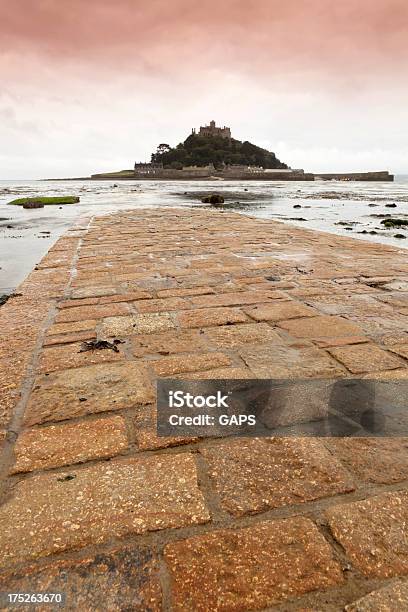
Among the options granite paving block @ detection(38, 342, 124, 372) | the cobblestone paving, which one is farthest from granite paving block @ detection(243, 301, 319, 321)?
granite paving block @ detection(38, 342, 124, 372)

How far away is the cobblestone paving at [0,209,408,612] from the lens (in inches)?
46.3

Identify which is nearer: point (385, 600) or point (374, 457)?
point (385, 600)

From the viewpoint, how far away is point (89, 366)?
249cm

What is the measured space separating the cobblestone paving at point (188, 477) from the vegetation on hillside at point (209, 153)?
118455 millimetres

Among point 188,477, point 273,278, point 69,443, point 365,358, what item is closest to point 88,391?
point 69,443

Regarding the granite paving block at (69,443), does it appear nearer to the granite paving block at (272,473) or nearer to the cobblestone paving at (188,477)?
the cobblestone paving at (188,477)

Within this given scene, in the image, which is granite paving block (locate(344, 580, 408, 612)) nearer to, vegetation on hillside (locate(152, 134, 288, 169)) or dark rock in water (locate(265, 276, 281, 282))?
dark rock in water (locate(265, 276, 281, 282))

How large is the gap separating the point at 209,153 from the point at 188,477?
Result: 126m

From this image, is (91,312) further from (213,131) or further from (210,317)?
(213,131)

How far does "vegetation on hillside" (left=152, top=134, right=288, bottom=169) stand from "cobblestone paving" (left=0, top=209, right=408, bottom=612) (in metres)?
118

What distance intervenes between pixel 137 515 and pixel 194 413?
2.20ft

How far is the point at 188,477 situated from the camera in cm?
157

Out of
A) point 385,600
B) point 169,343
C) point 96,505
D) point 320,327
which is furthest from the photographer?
point 320,327

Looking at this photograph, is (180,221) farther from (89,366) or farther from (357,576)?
A: (357,576)
